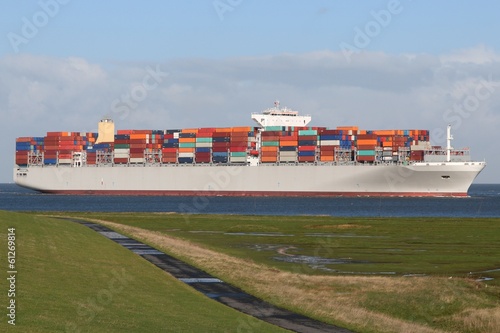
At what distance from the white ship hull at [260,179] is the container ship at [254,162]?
0.21m

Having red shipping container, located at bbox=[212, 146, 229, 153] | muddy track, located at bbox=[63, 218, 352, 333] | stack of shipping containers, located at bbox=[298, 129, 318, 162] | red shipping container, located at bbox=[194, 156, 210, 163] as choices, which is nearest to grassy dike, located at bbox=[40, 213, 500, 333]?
muddy track, located at bbox=[63, 218, 352, 333]

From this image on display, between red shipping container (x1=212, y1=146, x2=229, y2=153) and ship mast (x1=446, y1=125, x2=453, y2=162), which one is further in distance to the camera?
red shipping container (x1=212, y1=146, x2=229, y2=153)

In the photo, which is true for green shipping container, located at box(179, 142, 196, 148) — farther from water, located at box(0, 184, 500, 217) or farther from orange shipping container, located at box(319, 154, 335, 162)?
orange shipping container, located at box(319, 154, 335, 162)

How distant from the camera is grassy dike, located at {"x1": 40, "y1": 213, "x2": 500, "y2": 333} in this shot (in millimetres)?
26938

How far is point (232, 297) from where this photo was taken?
95.3 ft

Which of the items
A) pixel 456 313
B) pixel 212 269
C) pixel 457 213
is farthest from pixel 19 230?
pixel 457 213

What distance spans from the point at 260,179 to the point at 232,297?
452 ft

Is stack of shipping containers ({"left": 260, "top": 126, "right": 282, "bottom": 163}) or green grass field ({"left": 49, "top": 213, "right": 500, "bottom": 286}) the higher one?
stack of shipping containers ({"left": 260, "top": 126, "right": 282, "bottom": 163})

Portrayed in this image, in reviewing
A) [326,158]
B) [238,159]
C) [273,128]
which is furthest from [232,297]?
[273,128]

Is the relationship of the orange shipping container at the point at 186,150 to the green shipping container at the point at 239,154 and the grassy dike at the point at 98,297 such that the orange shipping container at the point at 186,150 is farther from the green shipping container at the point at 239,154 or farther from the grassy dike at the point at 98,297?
the grassy dike at the point at 98,297

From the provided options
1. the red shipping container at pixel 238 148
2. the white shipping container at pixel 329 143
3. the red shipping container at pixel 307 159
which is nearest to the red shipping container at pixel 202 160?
the red shipping container at pixel 238 148

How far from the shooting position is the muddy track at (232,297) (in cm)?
2423

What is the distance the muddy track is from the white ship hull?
4460 inches

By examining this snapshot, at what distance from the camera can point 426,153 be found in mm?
155375
